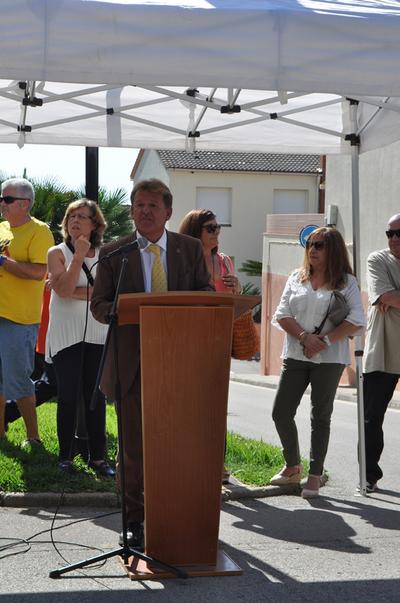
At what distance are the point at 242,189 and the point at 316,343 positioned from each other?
48.4m

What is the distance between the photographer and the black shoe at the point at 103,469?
8117mm

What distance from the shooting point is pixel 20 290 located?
342 inches

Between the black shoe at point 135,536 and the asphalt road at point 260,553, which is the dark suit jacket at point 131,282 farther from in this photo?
the asphalt road at point 260,553

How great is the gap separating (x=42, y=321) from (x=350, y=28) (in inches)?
175

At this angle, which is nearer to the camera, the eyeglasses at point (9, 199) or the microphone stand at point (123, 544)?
the microphone stand at point (123, 544)

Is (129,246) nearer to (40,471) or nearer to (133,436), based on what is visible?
(133,436)

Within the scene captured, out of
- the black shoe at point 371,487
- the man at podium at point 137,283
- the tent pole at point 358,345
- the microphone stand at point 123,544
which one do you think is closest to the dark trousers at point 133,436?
the man at podium at point 137,283

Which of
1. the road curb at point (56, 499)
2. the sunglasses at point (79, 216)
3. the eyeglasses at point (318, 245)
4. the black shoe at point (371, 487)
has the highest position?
the sunglasses at point (79, 216)

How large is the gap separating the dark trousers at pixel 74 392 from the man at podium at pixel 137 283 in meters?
1.98

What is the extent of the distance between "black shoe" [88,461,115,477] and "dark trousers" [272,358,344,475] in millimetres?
1386

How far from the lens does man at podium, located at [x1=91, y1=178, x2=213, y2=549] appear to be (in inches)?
239

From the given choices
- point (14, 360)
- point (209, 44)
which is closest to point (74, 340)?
point (14, 360)

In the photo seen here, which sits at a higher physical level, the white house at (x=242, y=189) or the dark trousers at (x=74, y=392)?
the white house at (x=242, y=189)

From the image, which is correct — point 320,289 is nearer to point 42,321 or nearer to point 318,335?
point 318,335
